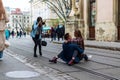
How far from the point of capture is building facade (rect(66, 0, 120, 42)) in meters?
28.4

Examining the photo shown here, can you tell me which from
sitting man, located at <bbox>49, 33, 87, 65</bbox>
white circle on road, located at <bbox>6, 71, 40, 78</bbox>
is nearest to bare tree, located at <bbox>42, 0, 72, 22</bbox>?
sitting man, located at <bbox>49, 33, 87, 65</bbox>

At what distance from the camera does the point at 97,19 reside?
31.3 m

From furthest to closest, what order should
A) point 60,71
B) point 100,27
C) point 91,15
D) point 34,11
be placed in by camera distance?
point 34,11
point 91,15
point 100,27
point 60,71

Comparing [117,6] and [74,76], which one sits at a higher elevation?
[117,6]

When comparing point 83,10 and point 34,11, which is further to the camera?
point 34,11

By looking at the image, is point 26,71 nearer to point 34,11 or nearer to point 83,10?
point 83,10

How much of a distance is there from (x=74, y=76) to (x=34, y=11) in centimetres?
11393

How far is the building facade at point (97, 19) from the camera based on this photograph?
28.4 meters

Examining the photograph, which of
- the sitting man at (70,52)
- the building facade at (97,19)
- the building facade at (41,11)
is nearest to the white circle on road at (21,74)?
the sitting man at (70,52)

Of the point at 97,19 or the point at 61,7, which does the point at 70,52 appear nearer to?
the point at 97,19

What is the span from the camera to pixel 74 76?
8.72m

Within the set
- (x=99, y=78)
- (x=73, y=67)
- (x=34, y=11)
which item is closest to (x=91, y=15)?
(x=73, y=67)

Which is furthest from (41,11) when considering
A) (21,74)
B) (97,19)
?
(21,74)

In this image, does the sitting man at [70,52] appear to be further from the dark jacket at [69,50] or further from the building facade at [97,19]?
the building facade at [97,19]
